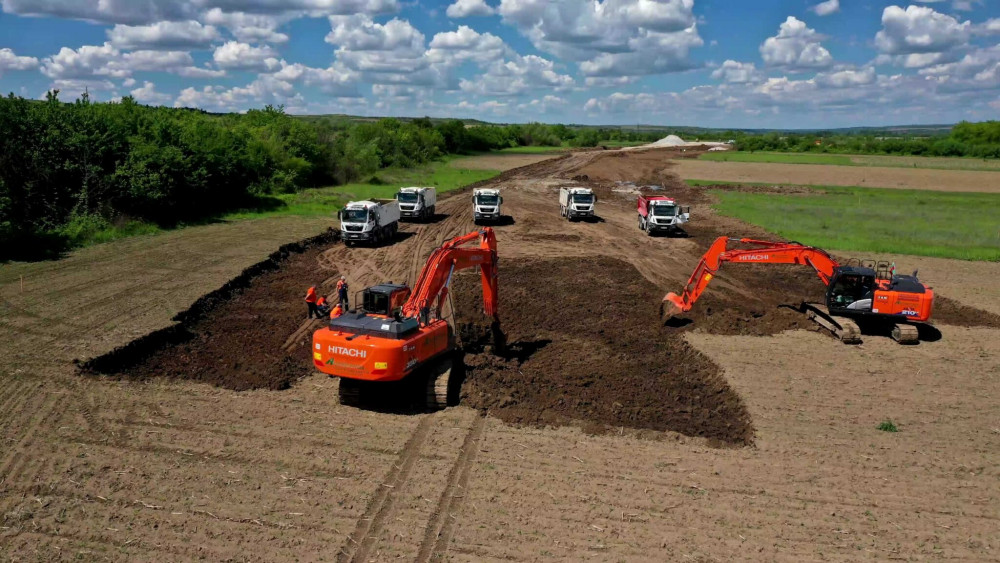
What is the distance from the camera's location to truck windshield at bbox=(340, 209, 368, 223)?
35.0 metres

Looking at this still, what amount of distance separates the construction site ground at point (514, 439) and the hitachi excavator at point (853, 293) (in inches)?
37.0

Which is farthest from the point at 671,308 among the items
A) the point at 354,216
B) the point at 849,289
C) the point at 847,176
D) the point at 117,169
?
the point at 847,176

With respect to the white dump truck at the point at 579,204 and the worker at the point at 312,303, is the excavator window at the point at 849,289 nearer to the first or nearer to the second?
the worker at the point at 312,303

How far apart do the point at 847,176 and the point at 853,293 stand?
72.0 metres

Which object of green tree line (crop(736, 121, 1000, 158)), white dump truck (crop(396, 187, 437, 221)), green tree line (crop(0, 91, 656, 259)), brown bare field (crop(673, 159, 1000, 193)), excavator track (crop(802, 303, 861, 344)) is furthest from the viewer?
green tree line (crop(736, 121, 1000, 158))

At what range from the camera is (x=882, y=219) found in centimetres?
4675

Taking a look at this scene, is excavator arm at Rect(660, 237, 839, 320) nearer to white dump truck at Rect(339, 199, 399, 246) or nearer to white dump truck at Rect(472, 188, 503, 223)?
white dump truck at Rect(339, 199, 399, 246)

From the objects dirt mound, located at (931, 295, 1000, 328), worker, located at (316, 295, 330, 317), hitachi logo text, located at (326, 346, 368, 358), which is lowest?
dirt mound, located at (931, 295, 1000, 328)

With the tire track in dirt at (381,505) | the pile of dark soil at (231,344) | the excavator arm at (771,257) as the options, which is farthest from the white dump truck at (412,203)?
the tire track in dirt at (381,505)

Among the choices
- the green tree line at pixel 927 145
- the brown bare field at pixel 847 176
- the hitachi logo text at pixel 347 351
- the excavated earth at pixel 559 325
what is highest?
the green tree line at pixel 927 145

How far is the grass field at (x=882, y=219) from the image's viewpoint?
36.5 meters

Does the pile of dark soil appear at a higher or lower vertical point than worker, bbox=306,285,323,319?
lower

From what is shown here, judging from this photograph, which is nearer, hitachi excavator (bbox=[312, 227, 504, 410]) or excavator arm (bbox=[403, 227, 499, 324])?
hitachi excavator (bbox=[312, 227, 504, 410])

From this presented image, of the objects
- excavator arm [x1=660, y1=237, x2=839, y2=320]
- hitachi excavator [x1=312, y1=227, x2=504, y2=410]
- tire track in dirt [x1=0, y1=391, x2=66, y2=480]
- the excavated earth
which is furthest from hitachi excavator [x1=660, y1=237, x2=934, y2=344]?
tire track in dirt [x1=0, y1=391, x2=66, y2=480]
